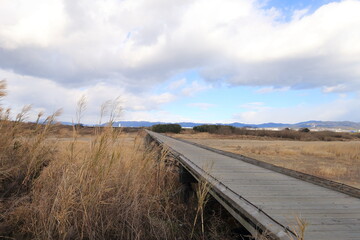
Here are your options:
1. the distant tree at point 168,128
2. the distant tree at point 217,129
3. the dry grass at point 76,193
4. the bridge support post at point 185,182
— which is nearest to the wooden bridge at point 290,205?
the dry grass at point 76,193

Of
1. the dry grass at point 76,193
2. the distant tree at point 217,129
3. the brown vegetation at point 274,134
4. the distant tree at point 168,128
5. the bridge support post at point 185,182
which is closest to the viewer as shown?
the dry grass at point 76,193

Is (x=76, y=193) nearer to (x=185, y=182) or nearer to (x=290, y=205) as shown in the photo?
(x=290, y=205)

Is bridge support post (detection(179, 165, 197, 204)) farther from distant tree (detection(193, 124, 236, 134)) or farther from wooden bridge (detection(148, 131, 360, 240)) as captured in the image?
distant tree (detection(193, 124, 236, 134))

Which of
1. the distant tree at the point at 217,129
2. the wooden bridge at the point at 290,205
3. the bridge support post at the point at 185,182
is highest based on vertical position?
the distant tree at the point at 217,129

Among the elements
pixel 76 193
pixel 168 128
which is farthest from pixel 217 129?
pixel 76 193

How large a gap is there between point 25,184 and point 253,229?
11.7 feet

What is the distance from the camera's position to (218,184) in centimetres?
385

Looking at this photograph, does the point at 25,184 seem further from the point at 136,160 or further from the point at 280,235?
the point at 280,235

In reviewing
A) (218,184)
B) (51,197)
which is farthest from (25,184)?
(218,184)

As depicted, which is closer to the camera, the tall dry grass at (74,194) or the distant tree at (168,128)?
the tall dry grass at (74,194)

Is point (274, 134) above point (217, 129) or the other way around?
the other way around

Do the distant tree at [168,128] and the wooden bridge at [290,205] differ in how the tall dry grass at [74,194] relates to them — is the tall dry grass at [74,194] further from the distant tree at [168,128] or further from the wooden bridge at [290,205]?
the distant tree at [168,128]

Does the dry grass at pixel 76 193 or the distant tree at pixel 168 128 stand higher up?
the distant tree at pixel 168 128

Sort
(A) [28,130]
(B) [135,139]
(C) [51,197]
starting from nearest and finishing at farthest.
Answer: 1. (C) [51,197]
2. (A) [28,130]
3. (B) [135,139]
